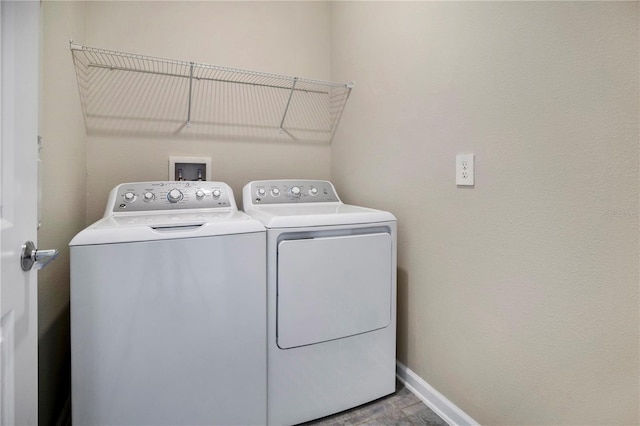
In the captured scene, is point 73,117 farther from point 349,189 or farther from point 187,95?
point 349,189

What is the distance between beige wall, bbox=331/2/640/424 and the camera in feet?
2.70

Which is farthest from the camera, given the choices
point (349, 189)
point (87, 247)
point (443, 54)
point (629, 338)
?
point (349, 189)

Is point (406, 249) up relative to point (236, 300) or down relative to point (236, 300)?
up

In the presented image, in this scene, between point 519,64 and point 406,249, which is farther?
point 406,249

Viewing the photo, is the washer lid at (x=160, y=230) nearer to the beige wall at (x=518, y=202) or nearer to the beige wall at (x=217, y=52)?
the beige wall at (x=217, y=52)

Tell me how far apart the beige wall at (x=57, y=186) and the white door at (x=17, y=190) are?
0.51 meters

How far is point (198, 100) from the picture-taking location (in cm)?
189

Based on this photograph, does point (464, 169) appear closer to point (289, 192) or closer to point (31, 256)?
point (289, 192)

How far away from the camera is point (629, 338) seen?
0.80 meters

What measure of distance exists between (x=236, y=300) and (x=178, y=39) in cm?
160

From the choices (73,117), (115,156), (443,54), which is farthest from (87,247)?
(443,54)

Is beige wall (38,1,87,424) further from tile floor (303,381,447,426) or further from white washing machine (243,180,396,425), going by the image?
tile floor (303,381,447,426)

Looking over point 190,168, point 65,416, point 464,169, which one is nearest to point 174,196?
point 190,168

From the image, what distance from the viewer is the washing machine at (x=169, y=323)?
3.28ft
